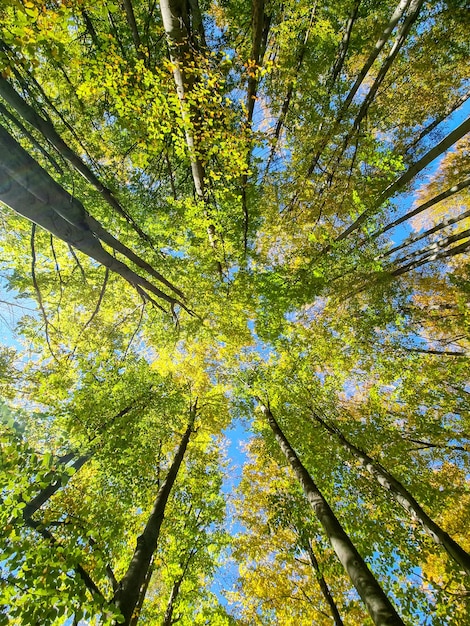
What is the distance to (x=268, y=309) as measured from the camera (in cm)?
841

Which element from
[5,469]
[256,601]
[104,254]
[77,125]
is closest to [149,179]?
[77,125]

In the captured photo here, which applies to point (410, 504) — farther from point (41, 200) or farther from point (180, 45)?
point (180, 45)

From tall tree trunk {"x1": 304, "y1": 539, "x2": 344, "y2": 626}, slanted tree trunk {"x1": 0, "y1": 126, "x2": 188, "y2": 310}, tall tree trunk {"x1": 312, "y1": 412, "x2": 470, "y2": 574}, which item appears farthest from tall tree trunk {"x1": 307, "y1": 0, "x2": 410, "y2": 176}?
tall tree trunk {"x1": 304, "y1": 539, "x2": 344, "y2": 626}

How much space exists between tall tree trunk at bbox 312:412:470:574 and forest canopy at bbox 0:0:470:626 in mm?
39

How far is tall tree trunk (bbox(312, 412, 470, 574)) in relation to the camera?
12.5ft

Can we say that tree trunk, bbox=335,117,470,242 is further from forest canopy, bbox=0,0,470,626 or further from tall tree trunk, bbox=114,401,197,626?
tall tree trunk, bbox=114,401,197,626

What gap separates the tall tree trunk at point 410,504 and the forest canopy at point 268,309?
4 cm

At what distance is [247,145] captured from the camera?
168 inches

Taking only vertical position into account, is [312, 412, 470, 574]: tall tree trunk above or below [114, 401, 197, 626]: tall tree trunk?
above

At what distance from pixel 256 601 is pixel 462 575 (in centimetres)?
492

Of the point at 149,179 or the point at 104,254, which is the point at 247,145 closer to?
the point at 104,254

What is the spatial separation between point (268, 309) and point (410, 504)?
5440mm

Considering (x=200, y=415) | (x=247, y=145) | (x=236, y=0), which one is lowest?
(x=200, y=415)

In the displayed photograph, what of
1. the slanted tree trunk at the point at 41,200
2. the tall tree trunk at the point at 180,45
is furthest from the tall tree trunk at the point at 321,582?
the tall tree trunk at the point at 180,45
